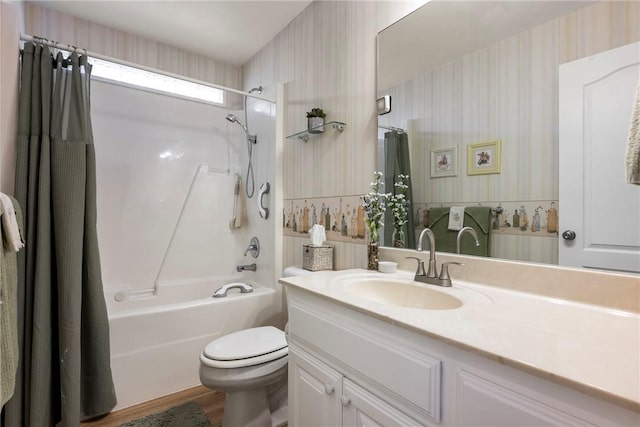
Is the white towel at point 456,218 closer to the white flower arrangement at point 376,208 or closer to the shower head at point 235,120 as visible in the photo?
the white flower arrangement at point 376,208

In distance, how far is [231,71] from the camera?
3.01m

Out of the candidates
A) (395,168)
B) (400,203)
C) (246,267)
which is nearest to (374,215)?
(400,203)

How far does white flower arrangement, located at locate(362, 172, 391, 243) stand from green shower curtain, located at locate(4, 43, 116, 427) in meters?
1.49

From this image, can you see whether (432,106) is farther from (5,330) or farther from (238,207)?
(238,207)

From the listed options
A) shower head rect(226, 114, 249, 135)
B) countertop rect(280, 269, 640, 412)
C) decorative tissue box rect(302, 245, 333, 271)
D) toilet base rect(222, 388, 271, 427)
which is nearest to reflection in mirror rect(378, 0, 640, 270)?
countertop rect(280, 269, 640, 412)

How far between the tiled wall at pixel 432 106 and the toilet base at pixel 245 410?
Answer: 852mm

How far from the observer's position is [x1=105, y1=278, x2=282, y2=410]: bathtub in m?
1.77

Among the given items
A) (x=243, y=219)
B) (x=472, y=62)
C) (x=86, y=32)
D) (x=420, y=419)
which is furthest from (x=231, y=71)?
(x=420, y=419)

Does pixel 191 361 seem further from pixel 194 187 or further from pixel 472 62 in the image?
pixel 472 62

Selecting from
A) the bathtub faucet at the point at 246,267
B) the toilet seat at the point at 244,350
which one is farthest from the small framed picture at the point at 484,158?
the bathtub faucet at the point at 246,267

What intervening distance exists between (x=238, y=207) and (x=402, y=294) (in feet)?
6.57

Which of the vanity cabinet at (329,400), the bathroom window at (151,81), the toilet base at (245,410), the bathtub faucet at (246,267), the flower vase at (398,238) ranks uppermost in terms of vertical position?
the bathroom window at (151,81)

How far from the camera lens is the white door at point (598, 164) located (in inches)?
33.9

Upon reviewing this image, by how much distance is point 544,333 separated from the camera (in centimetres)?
67
